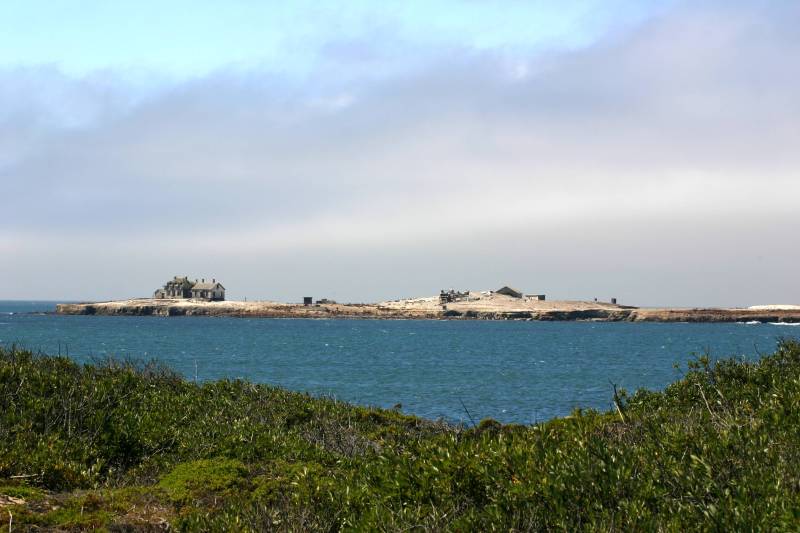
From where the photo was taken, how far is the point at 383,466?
12602mm

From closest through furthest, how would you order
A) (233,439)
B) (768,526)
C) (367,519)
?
(768,526) → (367,519) → (233,439)

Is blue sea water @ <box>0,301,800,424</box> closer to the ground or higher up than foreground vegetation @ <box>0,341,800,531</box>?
closer to the ground

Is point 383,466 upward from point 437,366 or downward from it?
upward

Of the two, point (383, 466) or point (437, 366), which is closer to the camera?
point (383, 466)

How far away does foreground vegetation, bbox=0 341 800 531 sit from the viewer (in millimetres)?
9742

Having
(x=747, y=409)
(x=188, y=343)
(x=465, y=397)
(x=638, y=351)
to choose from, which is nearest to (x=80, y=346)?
(x=188, y=343)

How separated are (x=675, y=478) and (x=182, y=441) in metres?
12.7

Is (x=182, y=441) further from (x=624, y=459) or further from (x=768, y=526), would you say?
(x=768, y=526)

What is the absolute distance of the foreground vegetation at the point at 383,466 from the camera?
9742 millimetres

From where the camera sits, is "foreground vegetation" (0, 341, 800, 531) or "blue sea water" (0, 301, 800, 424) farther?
"blue sea water" (0, 301, 800, 424)

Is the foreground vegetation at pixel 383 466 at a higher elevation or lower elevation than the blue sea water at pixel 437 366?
higher

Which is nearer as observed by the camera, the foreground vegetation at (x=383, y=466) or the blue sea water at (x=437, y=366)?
the foreground vegetation at (x=383, y=466)

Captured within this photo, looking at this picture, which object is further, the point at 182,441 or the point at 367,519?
the point at 182,441

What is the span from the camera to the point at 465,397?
5147 cm
